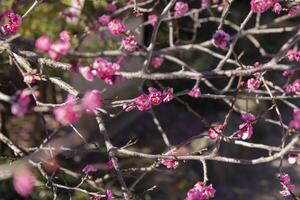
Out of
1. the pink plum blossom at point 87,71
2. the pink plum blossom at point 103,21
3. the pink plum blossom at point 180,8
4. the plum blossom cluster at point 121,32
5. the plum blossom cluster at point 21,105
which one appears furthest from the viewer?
the pink plum blossom at point 103,21

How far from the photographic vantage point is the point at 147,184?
465cm

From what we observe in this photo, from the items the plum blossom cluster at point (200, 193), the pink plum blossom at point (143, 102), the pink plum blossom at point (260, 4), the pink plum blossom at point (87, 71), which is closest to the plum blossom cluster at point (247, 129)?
the plum blossom cluster at point (200, 193)

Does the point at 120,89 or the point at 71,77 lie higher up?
the point at 71,77

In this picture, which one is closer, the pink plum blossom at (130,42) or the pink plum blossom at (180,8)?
the pink plum blossom at (130,42)

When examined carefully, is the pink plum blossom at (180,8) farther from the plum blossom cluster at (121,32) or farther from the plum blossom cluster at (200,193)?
the plum blossom cluster at (200,193)

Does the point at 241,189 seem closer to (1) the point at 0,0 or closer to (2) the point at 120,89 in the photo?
(2) the point at 120,89

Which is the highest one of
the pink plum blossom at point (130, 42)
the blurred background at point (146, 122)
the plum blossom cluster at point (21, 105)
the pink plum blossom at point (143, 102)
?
the plum blossom cluster at point (21, 105)

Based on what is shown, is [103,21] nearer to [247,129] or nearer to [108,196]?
[247,129]

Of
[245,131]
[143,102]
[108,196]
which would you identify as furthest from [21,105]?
[245,131]

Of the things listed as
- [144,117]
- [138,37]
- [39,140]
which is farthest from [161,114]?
[39,140]

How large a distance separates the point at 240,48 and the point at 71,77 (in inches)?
99.7

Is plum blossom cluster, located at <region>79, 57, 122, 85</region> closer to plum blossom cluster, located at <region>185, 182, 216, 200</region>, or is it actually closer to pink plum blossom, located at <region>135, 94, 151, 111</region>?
pink plum blossom, located at <region>135, 94, 151, 111</region>

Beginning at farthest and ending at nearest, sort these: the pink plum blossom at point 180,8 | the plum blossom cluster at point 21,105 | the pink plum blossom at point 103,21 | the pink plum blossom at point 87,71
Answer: the pink plum blossom at point 103,21, the pink plum blossom at point 180,8, the pink plum blossom at point 87,71, the plum blossom cluster at point 21,105

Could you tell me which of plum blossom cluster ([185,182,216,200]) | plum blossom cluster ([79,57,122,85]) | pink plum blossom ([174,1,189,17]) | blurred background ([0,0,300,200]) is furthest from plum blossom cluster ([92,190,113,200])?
pink plum blossom ([174,1,189,17])
